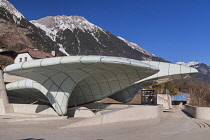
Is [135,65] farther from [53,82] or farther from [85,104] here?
[85,104]

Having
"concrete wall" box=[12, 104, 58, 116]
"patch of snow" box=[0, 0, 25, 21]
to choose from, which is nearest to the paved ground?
"concrete wall" box=[12, 104, 58, 116]

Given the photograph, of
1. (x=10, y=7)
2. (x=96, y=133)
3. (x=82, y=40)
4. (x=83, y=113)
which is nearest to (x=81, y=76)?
(x=83, y=113)

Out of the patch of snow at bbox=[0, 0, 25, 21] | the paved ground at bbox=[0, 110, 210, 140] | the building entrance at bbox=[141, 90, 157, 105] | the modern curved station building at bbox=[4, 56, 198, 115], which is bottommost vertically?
the paved ground at bbox=[0, 110, 210, 140]

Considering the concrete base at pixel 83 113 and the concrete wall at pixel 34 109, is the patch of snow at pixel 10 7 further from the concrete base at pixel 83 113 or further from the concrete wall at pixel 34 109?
the concrete base at pixel 83 113

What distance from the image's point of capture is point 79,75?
2180 centimetres

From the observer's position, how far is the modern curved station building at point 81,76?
18.5 m

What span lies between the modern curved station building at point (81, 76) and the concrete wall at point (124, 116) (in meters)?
3.16

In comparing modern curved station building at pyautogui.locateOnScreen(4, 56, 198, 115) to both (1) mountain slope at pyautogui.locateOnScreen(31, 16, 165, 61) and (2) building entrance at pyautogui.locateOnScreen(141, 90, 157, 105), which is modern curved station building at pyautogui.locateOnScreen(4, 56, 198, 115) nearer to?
(2) building entrance at pyautogui.locateOnScreen(141, 90, 157, 105)

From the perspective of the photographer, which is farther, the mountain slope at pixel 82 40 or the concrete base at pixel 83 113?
the mountain slope at pixel 82 40

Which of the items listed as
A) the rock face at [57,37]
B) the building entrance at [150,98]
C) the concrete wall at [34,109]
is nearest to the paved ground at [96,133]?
the concrete wall at [34,109]

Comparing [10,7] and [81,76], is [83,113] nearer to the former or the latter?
[81,76]

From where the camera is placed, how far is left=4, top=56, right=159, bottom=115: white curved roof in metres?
18.3

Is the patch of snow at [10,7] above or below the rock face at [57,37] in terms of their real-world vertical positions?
above

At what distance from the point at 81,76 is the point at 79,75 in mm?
249
